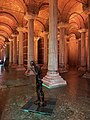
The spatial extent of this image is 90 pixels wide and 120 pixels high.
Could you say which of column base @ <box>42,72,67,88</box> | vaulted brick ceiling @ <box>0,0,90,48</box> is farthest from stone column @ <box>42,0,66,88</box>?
vaulted brick ceiling @ <box>0,0,90,48</box>

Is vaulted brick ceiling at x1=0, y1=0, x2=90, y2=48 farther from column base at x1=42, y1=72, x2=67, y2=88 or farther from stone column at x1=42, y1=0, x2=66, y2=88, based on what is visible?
column base at x1=42, y1=72, x2=67, y2=88

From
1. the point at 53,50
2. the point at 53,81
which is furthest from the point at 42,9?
the point at 53,81

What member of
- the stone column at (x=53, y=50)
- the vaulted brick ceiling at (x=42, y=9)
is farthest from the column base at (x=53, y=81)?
the vaulted brick ceiling at (x=42, y=9)

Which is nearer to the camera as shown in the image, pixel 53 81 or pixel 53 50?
pixel 53 81

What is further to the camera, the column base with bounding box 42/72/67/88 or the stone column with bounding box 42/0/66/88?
the stone column with bounding box 42/0/66/88

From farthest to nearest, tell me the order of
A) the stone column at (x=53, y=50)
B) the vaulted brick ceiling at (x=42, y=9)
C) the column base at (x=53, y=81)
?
the vaulted brick ceiling at (x=42, y=9) < the stone column at (x=53, y=50) < the column base at (x=53, y=81)

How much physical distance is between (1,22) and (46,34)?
7.88 m

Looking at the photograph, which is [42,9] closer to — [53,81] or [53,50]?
[53,50]

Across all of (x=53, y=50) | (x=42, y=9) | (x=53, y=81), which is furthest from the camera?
(x=42, y=9)

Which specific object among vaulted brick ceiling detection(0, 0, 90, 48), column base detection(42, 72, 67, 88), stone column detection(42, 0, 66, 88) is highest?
vaulted brick ceiling detection(0, 0, 90, 48)

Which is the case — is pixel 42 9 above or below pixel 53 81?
above

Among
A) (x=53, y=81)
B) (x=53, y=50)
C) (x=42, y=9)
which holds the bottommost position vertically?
(x=53, y=81)

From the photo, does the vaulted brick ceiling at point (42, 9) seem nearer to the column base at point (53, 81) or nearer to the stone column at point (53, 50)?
the stone column at point (53, 50)

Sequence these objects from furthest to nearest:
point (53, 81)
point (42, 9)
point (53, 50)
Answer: point (42, 9)
point (53, 50)
point (53, 81)
